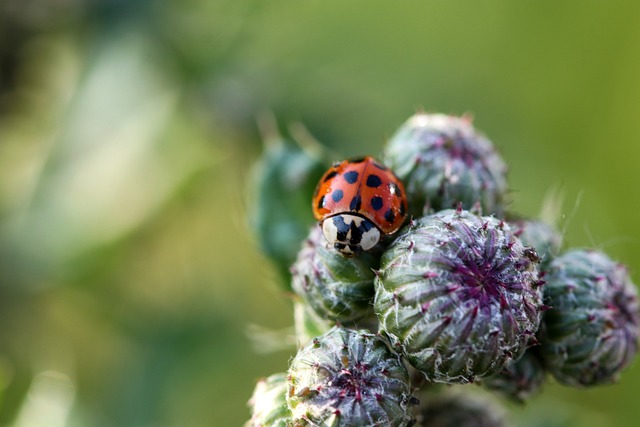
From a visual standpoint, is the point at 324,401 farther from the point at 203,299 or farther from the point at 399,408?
the point at 203,299

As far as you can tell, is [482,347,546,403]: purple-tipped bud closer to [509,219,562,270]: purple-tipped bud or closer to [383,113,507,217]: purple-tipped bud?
[509,219,562,270]: purple-tipped bud

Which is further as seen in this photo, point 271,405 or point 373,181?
point 373,181

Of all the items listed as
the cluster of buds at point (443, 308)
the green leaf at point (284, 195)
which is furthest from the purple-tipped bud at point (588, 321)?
the green leaf at point (284, 195)

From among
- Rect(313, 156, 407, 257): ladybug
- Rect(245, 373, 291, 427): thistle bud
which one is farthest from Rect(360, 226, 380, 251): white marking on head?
Rect(245, 373, 291, 427): thistle bud

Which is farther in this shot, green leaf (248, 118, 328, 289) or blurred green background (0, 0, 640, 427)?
blurred green background (0, 0, 640, 427)

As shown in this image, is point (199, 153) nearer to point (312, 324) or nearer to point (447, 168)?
point (312, 324)

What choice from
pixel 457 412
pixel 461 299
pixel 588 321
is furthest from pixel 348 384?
pixel 588 321

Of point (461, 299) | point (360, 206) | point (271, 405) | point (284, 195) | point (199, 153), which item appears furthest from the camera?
point (199, 153)
